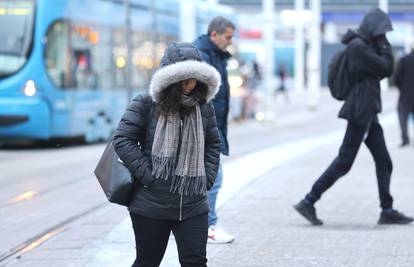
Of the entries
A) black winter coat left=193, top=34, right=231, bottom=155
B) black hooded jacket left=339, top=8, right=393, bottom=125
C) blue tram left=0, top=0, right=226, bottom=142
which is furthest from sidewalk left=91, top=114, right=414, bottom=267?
blue tram left=0, top=0, right=226, bottom=142

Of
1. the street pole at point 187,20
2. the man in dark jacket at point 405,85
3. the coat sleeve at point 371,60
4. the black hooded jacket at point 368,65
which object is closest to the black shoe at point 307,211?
the black hooded jacket at point 368,65

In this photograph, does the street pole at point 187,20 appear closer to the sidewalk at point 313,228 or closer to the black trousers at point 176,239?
the sidewalk at point 313,228

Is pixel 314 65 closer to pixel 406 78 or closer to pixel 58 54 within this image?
pixel 406 78

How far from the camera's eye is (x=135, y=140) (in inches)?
204

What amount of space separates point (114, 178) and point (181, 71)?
0.65 metres

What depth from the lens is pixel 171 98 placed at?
5.11 metres

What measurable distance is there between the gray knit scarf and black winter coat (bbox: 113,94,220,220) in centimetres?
4

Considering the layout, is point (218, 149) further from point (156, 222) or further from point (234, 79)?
point (234, 79)

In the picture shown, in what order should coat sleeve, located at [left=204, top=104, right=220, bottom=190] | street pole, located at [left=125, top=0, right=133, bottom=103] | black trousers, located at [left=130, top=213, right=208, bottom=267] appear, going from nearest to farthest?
black trousers, located at [left=130, top=213, right=208, bottom=267], coat sleeve, located at [left=204, top=104, right=220, bottom=190], street pole, located at [left=125, top=0, right=133, bottom=103]

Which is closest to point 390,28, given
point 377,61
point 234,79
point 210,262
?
point 377,61

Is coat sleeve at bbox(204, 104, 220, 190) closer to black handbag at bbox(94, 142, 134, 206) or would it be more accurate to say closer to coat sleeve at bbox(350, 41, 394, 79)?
black handbag at bbox(94, 142, 134, 206)

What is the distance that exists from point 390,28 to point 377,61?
1.01 feet

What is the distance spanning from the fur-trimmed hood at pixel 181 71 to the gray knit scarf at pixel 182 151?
116mm

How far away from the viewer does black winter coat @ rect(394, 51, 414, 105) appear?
17.5 metres
